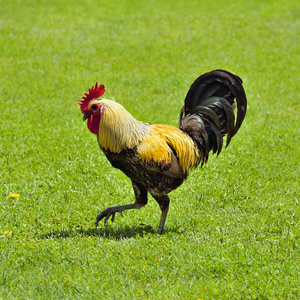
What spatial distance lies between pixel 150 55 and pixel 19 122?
632 cm

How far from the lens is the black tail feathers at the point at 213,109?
6.40 metres

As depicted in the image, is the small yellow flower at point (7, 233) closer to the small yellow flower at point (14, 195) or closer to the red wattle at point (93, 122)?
the small yellow flower at point (14, 195)

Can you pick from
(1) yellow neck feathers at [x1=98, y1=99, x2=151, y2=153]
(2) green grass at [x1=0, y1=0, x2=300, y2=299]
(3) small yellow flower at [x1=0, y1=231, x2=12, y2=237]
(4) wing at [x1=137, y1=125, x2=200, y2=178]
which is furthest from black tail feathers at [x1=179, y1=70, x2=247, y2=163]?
(3) small yellow flower at [x1=0, y1=231, x2=12, y2=237]

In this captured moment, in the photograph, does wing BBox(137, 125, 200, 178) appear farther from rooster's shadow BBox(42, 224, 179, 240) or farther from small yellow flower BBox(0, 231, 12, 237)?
small yellow flower BBox(0, 231, 12, 237)

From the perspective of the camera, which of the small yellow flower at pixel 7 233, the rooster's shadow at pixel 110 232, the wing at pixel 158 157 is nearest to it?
the wing at pixel 158 157

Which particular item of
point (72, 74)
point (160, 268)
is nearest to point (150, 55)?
point (72, 74)

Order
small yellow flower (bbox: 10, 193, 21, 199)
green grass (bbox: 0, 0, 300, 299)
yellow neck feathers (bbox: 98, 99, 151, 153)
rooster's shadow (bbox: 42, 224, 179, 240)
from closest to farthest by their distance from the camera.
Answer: green grass (bbox: 0, 0, 300, 299)
yellow neck feathers (bbox: 98, 99, 151, 153)
rooster's shadow (bbox: 42, 224, 179, 240)
small yellow flower (bbox: 10, 193, 21, 199)

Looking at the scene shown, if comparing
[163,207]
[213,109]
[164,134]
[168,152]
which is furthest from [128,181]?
[213,109]

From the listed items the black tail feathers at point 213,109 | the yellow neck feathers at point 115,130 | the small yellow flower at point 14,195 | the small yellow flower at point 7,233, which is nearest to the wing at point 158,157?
Answer: the yellow neck feathers at point 115,130

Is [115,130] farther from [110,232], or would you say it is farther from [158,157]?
[110,232]

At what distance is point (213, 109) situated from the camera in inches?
256

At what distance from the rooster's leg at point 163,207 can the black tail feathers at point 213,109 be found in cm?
89

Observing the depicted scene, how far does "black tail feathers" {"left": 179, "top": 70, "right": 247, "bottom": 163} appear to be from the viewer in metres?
6.40

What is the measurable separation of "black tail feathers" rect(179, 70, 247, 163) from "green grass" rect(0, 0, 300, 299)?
1278 mm
